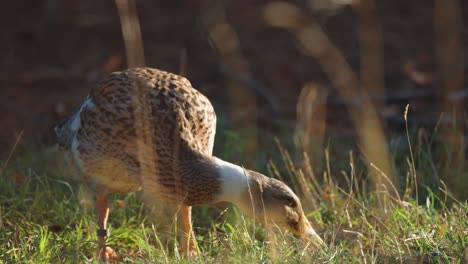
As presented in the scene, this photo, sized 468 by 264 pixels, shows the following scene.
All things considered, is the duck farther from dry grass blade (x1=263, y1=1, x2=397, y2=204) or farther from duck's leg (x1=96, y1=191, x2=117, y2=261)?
dry grass blade (x1=263, y1=1, x2=397, y2=204)

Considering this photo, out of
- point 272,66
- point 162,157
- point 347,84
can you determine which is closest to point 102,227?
point 162,157

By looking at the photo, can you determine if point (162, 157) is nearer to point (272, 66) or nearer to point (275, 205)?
point (275, 205)

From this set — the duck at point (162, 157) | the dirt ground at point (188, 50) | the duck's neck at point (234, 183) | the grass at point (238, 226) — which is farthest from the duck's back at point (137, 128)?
the dirt ground at point (188, 50)

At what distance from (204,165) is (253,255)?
0.75 meters

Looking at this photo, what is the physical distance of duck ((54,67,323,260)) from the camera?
14.9ft

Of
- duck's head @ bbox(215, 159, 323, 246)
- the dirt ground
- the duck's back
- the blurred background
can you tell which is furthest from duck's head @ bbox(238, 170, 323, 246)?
the dirt ground

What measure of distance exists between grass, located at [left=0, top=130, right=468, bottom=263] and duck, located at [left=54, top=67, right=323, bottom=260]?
0.45 ft

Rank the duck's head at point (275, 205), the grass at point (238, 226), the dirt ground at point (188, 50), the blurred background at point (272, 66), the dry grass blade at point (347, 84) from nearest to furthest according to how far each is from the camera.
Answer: the grass at point (238, 226) < the duck's head at point (275, 205) < the dry grass blade at point (347, 84) < the blurred background at point (272, 66) < the dirt ground at point (188, 50)

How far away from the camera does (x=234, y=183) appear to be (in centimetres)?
452

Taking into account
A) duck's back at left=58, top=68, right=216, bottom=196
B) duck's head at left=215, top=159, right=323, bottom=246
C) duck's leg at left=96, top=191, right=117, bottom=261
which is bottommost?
duck's leg at left=96, top=191, right=117, bottom=261

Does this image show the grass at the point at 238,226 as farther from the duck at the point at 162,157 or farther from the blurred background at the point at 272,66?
the blurred background at the point at 272,66

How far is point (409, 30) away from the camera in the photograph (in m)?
8.94

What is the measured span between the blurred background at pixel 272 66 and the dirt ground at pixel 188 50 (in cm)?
1

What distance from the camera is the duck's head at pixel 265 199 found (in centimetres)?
449
